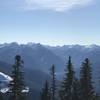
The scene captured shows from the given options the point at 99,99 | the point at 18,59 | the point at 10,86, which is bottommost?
the point at 99,99

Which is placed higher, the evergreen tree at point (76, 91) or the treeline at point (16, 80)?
the treeline at point (16, 80)

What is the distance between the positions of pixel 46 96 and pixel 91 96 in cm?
1458

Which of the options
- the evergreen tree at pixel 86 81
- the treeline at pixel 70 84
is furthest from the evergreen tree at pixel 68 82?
the evergreen tree at pixel 86 81

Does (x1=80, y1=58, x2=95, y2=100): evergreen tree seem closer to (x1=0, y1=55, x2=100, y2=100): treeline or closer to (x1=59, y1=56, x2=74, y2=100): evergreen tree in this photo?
(x1=0, y1=55, x2=100, y2=100): treeline

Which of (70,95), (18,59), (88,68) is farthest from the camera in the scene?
(70,95)

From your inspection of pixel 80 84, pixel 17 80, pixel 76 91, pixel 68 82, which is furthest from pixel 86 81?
pixel 17 80

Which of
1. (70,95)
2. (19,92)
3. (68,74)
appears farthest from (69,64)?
(19,92)

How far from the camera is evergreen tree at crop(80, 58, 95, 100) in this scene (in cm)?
5147

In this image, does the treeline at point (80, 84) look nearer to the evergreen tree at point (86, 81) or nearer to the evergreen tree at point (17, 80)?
the evergreen tree at point (86, 81)

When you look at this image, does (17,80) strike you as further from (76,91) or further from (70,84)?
(76,91)

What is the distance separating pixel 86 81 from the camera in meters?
51.7

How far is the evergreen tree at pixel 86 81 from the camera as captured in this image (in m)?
51.5

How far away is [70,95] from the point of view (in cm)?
5509

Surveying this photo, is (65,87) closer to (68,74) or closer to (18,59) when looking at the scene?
(68,74)
